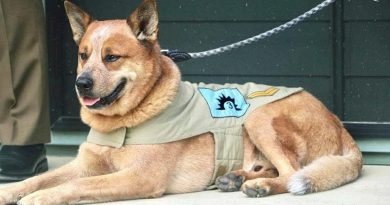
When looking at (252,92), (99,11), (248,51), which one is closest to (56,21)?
(99,11)

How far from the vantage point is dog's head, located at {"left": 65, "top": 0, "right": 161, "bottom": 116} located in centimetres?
477

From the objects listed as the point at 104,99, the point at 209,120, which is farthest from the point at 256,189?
the point at 104,99

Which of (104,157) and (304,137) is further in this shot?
(304,137)

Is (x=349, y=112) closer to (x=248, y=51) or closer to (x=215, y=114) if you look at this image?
(x=248, y=51)

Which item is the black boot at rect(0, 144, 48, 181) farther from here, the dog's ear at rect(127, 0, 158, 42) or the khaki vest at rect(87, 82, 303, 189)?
the dog's ear at rect(127, 0, 158, 42)

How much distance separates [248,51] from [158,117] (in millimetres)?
1548

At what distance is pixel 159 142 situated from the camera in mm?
4945

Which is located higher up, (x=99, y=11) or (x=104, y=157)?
(x=99, y=11)

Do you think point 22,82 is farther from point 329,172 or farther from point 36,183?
point 329,172

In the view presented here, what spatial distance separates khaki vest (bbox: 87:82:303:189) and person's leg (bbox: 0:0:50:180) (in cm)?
64

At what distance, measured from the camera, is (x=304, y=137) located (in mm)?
5305

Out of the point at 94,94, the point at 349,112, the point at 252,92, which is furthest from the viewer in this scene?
the point at 349,112

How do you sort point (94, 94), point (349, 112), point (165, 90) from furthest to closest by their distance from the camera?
point (349, 112) < point (165, 90) < point (94, 94)

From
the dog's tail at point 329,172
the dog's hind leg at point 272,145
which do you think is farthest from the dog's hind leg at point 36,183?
the dog's tail at point 329,172
